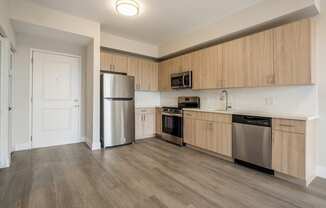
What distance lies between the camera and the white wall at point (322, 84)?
247cm

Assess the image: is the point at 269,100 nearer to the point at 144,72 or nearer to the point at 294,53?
the point at 294,53

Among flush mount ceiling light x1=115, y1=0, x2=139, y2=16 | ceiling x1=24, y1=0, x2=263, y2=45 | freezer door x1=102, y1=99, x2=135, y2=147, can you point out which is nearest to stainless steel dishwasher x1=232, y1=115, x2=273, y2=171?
ceiling x1=24, y1=0, x2=263, y2=45

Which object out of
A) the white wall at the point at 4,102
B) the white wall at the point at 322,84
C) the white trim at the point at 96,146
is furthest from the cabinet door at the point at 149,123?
the white wall at the point at 322,84

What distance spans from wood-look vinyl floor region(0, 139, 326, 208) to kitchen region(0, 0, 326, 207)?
2 cm

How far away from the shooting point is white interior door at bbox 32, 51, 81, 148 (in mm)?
3863

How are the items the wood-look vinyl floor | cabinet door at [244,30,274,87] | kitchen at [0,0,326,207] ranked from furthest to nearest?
cabinet door at [244,30,274,87], kitchen at [0,0,326,207], the wood-look vinyl floor

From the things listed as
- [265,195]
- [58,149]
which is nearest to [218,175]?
[265,195]

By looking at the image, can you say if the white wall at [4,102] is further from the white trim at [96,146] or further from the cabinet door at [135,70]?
the cabinet door at [135,70]

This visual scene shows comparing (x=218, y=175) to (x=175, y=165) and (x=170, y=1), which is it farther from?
(x=170, y=1)

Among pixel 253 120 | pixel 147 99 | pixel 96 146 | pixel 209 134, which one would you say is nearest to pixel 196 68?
pixel 209 134

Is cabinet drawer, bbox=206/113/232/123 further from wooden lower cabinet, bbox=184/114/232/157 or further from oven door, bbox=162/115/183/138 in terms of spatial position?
oven door, bbox=162/115/183/138

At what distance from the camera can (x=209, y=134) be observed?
3.44 metres

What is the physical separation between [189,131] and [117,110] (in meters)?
1.84

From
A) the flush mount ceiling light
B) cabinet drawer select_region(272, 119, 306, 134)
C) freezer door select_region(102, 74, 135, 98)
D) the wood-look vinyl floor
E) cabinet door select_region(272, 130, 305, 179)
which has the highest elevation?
the flush mount ceiling light
